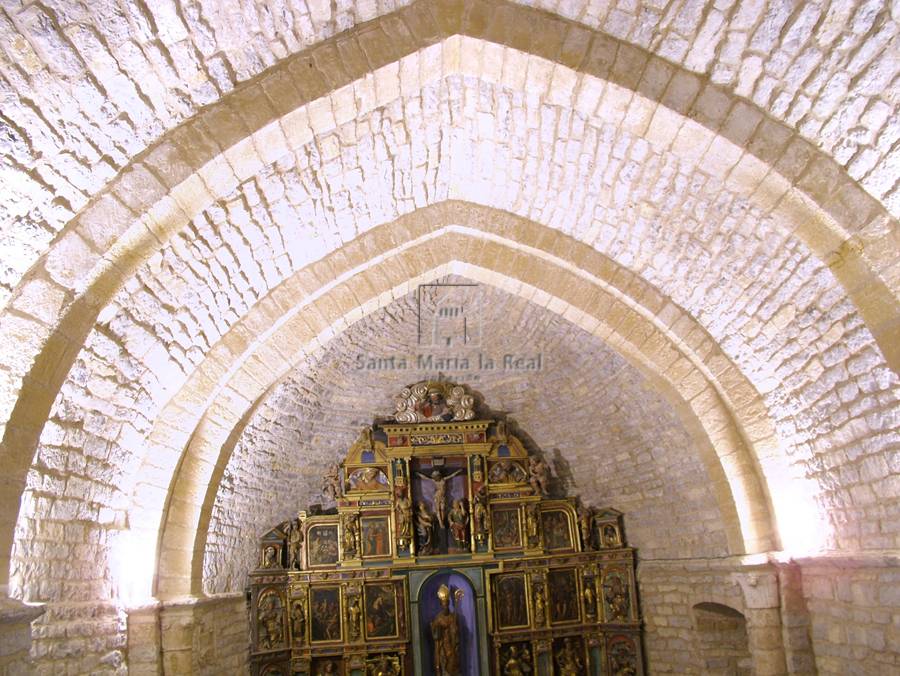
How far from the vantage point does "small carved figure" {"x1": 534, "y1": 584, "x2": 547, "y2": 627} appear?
335 inches

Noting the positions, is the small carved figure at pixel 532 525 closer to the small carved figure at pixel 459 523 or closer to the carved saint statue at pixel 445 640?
the small carved figure at pixel 459 523

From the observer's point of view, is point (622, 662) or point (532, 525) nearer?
point (622, 662)

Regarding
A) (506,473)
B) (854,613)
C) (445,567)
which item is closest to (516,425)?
(506,473)

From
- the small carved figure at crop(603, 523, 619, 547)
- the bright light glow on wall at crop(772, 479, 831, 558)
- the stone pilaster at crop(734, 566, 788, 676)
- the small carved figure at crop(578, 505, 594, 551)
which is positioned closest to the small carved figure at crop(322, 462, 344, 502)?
the small carved figure at crop(578, 505, 594, 551)

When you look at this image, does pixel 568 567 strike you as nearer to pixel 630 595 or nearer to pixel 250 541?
pixel 630 595

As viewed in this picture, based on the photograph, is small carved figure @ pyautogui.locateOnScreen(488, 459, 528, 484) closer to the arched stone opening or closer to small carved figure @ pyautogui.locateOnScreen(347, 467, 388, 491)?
small carved figure @ pyautogui.locateOnScreen(347, 467, 388, 491)

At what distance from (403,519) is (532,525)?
4.60ft

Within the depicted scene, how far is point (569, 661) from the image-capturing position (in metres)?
8.45

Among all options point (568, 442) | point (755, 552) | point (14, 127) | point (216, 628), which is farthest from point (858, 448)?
point (216, 628)

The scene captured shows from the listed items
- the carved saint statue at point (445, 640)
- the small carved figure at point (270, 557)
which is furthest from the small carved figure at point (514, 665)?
the small carved figure at point (270, 557)

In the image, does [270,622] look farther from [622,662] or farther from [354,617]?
[622,662]

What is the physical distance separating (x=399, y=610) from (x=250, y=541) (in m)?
1.74

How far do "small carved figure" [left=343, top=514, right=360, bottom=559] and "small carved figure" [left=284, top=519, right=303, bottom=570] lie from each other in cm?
47

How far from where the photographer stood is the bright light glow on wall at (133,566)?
18.3ft
